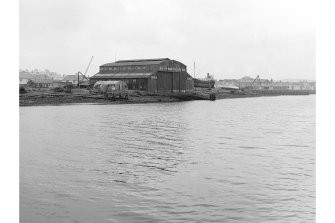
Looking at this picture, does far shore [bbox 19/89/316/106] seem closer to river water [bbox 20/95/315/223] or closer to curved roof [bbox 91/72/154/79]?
curved roof [bbox 91/72/154/79]

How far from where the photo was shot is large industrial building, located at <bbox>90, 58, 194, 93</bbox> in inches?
3383

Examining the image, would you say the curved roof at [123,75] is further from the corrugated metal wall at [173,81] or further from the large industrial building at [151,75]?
the corrugated metal wall at [173,81]

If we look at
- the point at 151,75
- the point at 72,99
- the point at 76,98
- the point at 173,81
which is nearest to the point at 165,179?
the point at 72,99

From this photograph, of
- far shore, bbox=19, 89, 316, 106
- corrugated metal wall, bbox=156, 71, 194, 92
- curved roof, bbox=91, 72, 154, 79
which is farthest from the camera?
corrugated metal wall, bbox=156, 71, 194, 92

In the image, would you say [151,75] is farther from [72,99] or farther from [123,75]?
[72,99]

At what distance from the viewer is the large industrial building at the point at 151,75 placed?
85938 mm

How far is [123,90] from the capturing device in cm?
8069

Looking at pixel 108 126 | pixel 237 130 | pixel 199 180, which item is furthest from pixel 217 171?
pixel 108 126

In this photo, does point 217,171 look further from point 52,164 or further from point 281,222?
point 52,164

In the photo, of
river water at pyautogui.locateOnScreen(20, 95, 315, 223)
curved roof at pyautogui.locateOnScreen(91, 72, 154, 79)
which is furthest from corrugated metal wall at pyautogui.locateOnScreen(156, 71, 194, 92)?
river water at pyautogui.locateOnScreen(20, 95, 315, 223)

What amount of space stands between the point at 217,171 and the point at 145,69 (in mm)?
72468
